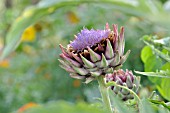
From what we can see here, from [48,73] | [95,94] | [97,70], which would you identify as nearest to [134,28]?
[48,73]

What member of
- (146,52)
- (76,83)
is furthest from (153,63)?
(76,83)

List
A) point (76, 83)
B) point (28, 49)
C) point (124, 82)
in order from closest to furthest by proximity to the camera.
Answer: point (124, 82) < point (76, 83) < point (28, 49)

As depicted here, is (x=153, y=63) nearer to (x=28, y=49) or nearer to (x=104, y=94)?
(x=104, y=94)

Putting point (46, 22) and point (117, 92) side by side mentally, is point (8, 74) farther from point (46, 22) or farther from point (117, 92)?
point (117, 92)

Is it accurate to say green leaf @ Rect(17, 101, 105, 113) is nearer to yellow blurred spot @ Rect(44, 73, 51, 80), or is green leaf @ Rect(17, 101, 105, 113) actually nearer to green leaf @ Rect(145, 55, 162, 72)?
green leaf @ Rect(145, 55, 162, 72)

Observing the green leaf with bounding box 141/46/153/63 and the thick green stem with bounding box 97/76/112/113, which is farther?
the green leaf with bounding box 141/46/153/63

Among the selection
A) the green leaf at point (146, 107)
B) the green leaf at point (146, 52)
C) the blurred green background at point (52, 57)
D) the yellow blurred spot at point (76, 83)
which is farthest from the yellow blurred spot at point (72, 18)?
the green leaf at point (146, 107)

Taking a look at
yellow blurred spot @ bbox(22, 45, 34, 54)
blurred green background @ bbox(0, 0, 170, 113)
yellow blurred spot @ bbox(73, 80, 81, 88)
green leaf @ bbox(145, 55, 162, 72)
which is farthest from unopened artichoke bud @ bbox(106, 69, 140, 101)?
yellow blurred spot @ bbox(22, 45, 34, 54)

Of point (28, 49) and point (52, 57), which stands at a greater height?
point (28, 49)
